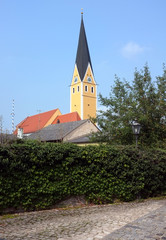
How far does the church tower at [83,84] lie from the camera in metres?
71.3

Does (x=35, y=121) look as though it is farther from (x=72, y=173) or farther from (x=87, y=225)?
(x=87, y=225)

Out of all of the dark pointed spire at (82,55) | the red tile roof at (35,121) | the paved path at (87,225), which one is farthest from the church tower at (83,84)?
the paved path at (87,225)

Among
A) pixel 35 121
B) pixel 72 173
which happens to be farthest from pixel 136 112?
pixel 35 121

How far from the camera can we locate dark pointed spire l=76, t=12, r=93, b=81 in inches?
2766

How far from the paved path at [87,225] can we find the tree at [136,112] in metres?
6.36

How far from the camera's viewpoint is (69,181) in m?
8.63

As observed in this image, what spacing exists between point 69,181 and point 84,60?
67.0 m

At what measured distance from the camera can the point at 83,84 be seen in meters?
75.1

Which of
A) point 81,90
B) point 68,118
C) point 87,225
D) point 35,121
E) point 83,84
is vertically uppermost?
point 83,84

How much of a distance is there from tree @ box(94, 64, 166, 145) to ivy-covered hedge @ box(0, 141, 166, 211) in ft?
10.4

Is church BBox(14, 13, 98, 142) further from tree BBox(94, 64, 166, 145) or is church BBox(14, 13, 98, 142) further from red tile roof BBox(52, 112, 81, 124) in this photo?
tree BBox(94, 64, 166, 145)

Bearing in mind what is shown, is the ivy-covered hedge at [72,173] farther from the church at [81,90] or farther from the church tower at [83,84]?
the church tower at [83,84]

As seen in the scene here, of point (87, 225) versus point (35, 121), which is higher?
point (35, 121)

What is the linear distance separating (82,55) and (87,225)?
2717 inches
